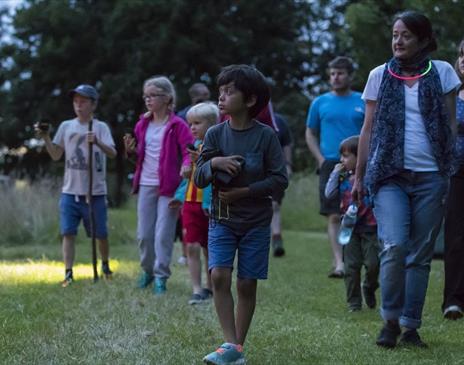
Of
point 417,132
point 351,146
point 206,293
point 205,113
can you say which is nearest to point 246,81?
point 417,132

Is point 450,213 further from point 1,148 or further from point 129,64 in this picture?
point 1,148

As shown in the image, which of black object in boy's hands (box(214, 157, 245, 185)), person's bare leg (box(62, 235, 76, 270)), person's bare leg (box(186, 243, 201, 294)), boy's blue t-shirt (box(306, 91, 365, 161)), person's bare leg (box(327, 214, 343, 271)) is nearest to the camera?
black object in boy's hands (box(214, 157, 245, 185))

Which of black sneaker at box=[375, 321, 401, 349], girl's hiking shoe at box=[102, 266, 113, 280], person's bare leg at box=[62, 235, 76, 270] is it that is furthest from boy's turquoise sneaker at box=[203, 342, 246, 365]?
girl's hiking shoe at box=[102, 266, 113, 280]

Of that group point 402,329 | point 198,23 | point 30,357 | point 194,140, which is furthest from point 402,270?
point 198,23

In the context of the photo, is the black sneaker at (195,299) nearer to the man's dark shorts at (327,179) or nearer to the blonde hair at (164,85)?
the blonde hair at (164,85)

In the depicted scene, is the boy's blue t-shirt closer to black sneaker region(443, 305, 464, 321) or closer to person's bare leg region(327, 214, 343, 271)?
person's bare leg region(327, 214, 343, 271)

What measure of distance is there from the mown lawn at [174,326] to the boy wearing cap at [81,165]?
549 millimetres

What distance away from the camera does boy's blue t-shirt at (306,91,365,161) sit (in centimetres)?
848

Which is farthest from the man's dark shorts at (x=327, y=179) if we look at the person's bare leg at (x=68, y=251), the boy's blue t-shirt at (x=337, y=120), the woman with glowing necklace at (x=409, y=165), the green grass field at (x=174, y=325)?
the woman with glowing necklace at (x=409, y=165)

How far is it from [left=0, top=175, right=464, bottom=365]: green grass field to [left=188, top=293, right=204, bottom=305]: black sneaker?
0.06 m

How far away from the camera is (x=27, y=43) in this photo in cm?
3409

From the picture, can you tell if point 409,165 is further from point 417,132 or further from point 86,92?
point 86,92

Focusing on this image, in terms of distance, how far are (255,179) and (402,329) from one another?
146 cm

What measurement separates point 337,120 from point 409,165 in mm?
3818
